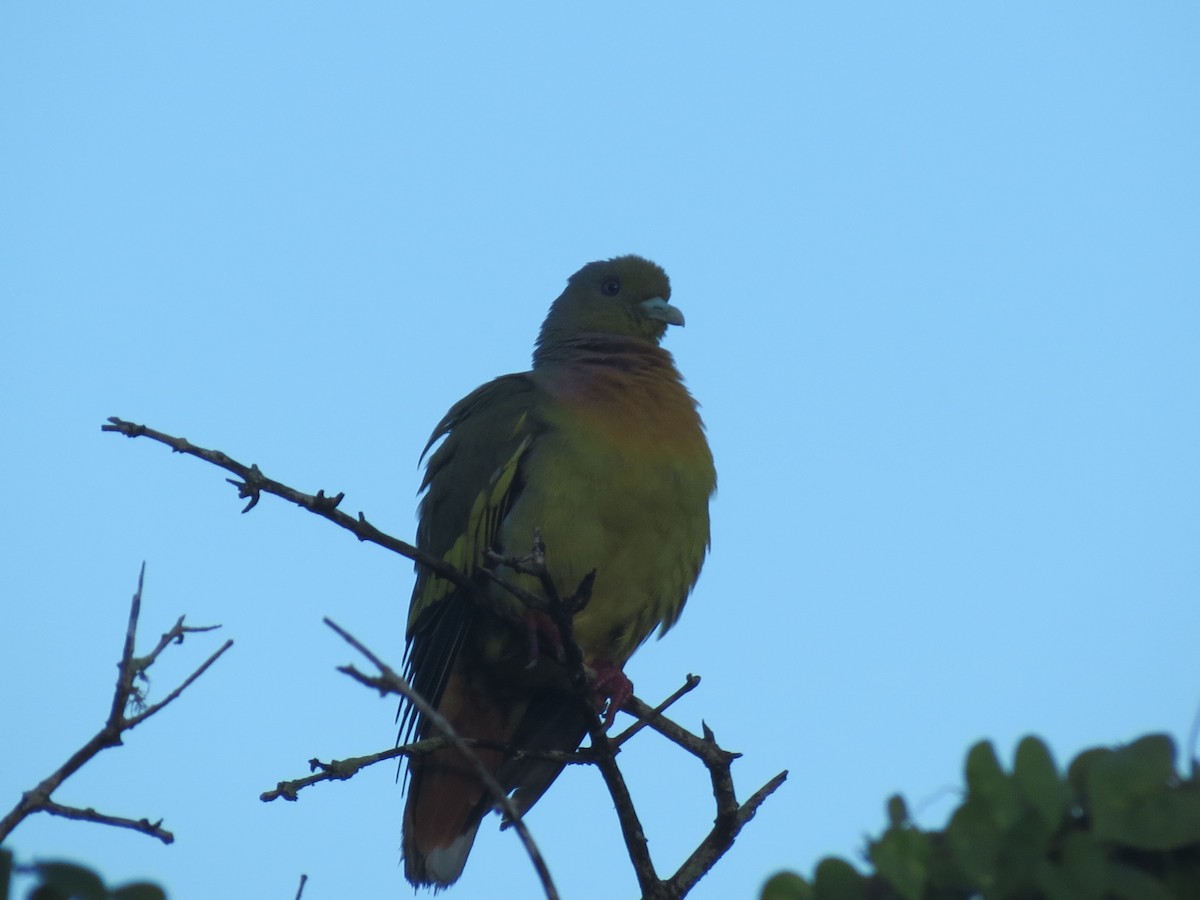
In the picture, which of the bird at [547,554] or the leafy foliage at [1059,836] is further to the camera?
the bird at [547,554]

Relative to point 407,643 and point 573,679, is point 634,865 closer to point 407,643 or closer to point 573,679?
point 573,679

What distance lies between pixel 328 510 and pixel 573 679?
0.74 m

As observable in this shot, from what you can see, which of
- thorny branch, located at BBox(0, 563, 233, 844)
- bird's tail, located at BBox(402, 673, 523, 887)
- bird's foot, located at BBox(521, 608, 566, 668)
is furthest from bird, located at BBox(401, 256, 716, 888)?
thorny branch, located at BBox(0, 563, 233, 844)

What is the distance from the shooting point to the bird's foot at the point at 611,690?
13.9ft

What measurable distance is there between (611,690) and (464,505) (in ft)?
3.09

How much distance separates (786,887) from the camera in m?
1.75

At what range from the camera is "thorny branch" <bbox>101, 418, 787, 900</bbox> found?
9.78 feet

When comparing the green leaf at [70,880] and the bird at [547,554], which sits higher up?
the bird at [547,554]

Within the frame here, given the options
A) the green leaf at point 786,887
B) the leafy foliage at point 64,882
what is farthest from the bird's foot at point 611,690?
the leafy foliage at point 64,882

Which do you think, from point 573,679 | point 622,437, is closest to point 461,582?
point 573,679

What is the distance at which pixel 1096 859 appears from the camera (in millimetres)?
1546

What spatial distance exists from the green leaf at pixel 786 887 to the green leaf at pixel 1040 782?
32cm

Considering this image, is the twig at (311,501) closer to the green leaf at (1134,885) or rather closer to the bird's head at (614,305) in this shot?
the green leaf at (1134,885)

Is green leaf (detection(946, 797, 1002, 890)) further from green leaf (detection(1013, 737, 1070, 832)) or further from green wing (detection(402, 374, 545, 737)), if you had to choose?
green wing (detection(402, 374, 545, 737))
